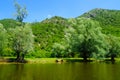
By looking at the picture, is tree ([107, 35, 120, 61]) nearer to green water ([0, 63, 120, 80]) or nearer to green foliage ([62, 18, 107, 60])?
green foliage ([62, 18, 107, 60])

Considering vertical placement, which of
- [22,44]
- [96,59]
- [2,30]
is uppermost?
[2,30]

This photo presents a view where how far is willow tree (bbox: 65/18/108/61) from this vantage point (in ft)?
261

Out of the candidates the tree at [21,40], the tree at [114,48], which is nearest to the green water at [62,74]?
the tree at [21,40]

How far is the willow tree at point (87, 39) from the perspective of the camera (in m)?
79.7

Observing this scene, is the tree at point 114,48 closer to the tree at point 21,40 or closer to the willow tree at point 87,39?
the willow tree at point 87,39

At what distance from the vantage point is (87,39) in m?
80.1

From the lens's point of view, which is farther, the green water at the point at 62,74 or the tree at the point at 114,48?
the tree at the point at 114,48

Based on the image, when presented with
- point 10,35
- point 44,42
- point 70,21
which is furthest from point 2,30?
point 44,42

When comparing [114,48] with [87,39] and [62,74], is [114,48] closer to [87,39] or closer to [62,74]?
[87,39]

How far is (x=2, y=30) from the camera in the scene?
79.9 metres

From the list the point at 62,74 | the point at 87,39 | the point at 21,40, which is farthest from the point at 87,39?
the point at 62,74

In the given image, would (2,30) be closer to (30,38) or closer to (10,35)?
(10,35)

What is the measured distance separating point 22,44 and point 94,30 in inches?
954

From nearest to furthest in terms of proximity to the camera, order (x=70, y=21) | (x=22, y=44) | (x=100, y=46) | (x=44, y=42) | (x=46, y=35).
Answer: (x=22, y=44), (x=100, y=46), (x=70, y=21), (x=44, y=42), (x=46, y=35)
